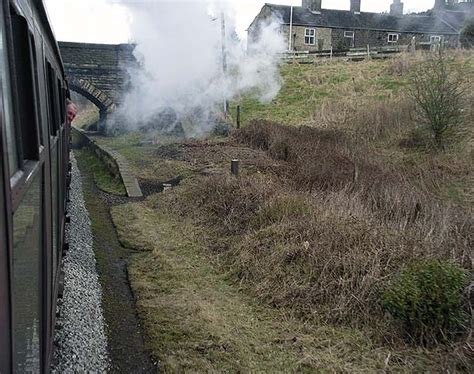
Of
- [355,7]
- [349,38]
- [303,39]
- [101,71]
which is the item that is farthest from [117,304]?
[355,7]

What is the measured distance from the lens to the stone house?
3716 cm

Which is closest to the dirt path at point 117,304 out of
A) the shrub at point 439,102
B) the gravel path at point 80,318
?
the gravel path at point 80,318

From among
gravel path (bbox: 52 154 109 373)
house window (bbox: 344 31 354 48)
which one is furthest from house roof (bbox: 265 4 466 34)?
gravel path (bbox: 52 154 109 373)

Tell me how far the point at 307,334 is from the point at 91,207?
6.34 metres

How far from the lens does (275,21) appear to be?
37.3m

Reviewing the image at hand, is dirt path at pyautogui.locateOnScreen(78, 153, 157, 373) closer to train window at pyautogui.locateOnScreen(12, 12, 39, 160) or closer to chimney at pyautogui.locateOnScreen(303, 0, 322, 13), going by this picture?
train window at pyautogui.locateOnScreen(12, 12, 39, 160)

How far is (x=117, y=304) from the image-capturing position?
17.5 feet

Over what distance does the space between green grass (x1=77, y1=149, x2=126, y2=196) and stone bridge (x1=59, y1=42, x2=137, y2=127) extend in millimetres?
5582

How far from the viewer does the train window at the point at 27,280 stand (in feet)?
4.76

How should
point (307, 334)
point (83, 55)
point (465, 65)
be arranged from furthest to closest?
point (83, 55) < point (465, 65) < point (307, 334)

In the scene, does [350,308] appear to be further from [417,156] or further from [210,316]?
[417,156]

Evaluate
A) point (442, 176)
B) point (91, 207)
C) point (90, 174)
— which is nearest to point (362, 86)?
point (442, 176)

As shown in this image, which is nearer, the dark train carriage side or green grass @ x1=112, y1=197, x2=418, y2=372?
the dark train carriage side

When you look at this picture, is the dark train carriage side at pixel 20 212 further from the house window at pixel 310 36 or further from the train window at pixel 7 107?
the house window at pixel 310 36
